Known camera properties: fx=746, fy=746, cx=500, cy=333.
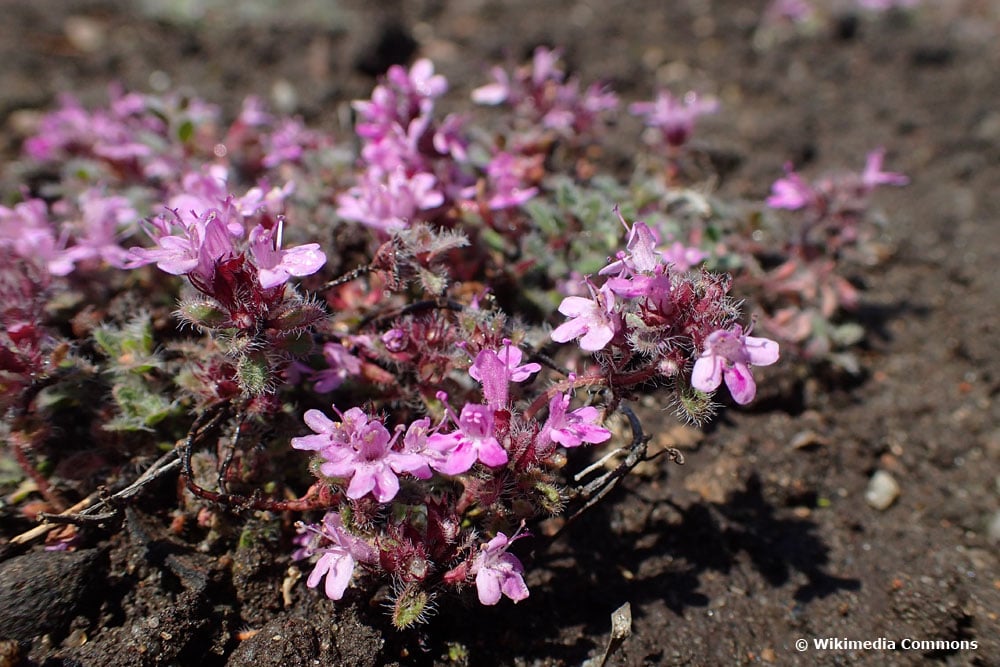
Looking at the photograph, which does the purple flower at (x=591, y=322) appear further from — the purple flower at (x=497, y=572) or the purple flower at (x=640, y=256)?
the purple flower at (x=497, y=572)

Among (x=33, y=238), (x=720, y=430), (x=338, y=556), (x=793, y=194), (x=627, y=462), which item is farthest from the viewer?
(x=793, y=194)

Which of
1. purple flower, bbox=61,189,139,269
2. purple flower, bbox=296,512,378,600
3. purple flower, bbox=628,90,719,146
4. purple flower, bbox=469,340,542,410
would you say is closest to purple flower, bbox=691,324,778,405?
purple flower, bbox=469,340,542,410

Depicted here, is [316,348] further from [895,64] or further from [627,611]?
[895,64]

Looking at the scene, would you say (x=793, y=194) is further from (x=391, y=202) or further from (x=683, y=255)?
(x=391, y=202)

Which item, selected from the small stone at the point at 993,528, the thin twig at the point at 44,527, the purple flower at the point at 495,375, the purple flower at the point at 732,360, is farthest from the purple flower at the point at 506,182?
the small stone at the point at 993,528

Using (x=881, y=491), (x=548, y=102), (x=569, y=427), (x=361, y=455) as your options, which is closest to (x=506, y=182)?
(x=548, y=102)

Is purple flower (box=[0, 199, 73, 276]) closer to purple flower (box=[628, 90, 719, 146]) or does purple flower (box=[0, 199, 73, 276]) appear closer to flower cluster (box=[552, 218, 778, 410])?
flower cluster (box=[552, 218, 778, 410])
